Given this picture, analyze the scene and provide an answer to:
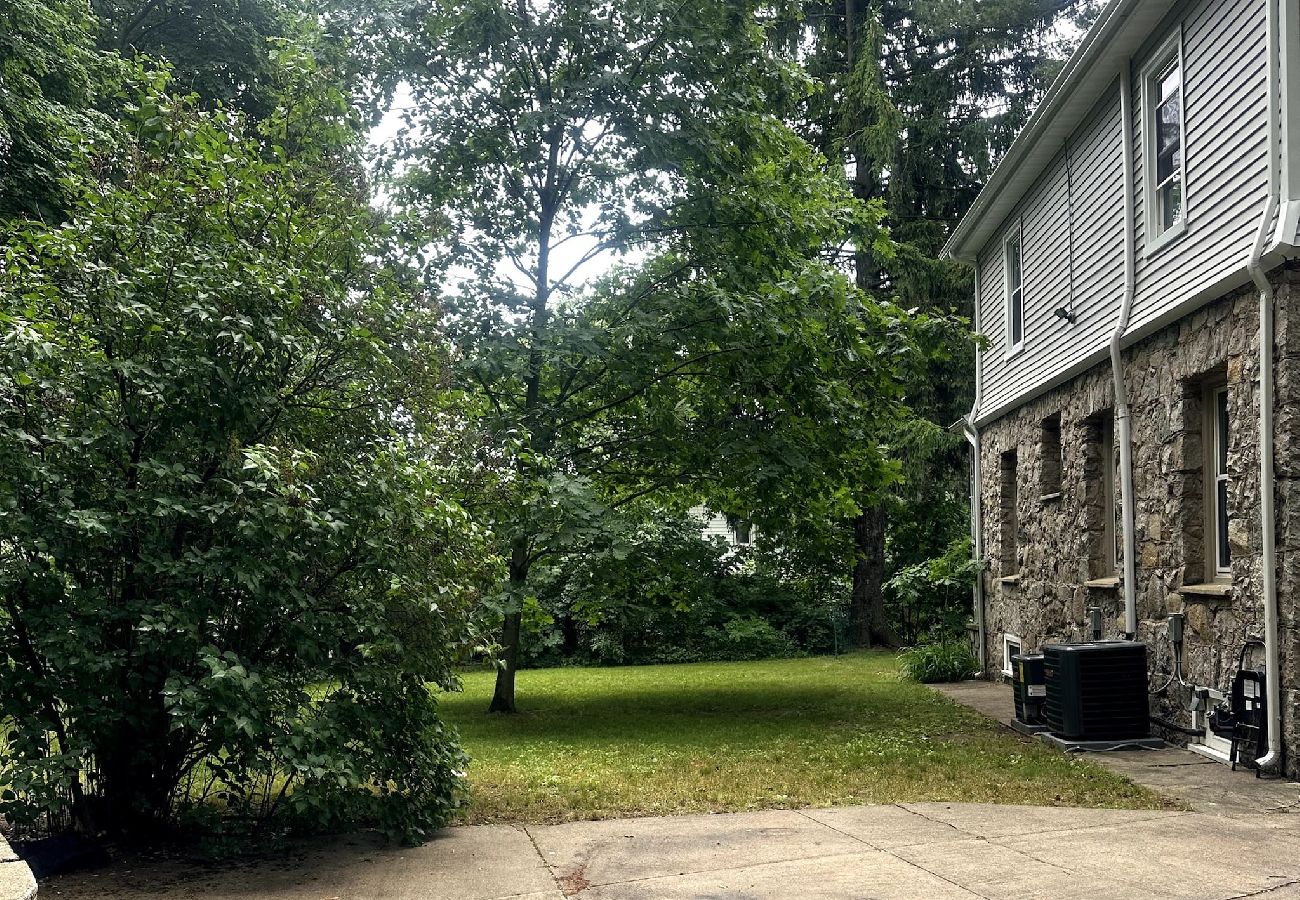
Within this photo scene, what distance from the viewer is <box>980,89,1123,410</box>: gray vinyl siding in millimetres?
11305

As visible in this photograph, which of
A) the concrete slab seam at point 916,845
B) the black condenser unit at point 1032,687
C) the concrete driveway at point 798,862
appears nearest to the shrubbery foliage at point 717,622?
the black condenser unit at point 1032,687

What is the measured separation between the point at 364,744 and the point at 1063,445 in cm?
911

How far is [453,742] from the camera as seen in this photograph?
698 centimetres

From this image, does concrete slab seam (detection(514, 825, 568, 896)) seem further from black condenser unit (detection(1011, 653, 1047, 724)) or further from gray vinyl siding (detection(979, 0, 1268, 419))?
gray vinyl siding (detection(979, 0, 1268, 419))

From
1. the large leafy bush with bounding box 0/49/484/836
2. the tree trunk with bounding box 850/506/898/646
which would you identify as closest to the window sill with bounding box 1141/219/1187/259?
the large leafy bush with bounding box 0/49/484/836

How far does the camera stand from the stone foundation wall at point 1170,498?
7.68 m

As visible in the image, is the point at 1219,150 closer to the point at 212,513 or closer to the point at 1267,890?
the point at 1267,890

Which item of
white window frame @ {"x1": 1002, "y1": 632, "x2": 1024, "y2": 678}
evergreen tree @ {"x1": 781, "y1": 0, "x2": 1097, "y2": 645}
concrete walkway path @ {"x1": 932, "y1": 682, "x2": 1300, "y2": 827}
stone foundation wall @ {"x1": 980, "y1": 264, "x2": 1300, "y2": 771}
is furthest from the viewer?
evergreen tree @ {"x1": 781, "y1": 0, "x2": 1097, "y2": 645}

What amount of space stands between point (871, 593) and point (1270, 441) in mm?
16353

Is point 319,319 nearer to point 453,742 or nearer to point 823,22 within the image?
point 453,742

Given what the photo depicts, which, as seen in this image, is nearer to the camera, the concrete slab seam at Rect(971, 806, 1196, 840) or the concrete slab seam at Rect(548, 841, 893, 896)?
the concrete slab seam at Rect(548, 841, 893, 896)

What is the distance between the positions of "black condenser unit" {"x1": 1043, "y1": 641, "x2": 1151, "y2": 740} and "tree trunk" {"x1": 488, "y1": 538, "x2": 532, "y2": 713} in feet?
16.4

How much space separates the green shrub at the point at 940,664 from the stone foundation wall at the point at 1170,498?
175cm

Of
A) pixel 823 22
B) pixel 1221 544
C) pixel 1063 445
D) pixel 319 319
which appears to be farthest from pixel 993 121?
pixel 319 319
